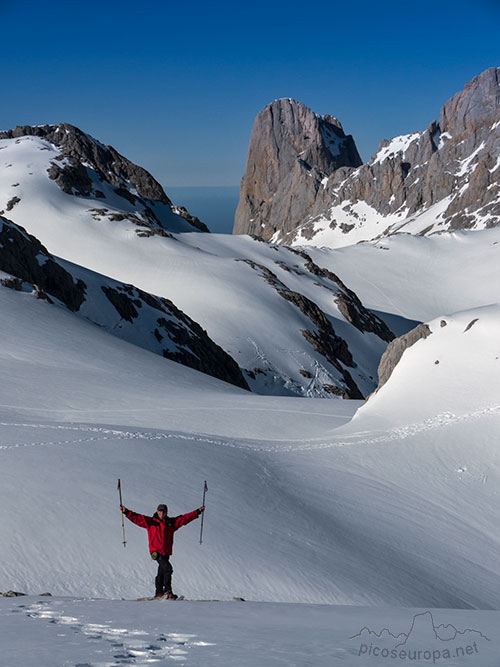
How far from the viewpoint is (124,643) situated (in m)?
7.01

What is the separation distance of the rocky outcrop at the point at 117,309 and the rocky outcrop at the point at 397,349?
21.0 meters

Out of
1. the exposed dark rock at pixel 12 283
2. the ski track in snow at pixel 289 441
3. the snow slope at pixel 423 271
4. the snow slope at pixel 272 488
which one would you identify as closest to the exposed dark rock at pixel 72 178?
the snow slope at pixel 423 271

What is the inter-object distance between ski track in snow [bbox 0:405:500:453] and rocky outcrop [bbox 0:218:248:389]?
2609 centimetres

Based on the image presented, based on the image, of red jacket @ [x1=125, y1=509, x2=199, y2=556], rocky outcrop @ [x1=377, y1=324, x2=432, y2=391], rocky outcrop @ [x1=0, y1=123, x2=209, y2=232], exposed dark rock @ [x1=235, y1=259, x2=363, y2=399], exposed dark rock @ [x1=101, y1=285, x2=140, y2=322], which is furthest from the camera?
rocky outcrop @ [x1=0, y1=123, x2=209, y2=232]

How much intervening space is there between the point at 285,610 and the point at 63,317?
30.7 meters

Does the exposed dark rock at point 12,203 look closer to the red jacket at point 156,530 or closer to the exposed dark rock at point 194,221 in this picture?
the exposed dark rock at point 194,221

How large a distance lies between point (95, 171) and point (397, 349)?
102 m

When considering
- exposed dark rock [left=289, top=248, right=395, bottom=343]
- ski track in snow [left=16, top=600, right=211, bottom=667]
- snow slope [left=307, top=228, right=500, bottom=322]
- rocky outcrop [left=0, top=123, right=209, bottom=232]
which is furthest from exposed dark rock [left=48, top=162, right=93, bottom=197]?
ski track in snow [left=16, top=600, right=211, bottom=667]

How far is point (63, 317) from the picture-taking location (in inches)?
1473

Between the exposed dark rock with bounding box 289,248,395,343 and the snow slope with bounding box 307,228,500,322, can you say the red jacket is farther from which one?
the snow slope with bounding box 307,228,500,322

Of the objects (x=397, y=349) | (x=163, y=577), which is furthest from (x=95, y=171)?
(x=163, y=577)

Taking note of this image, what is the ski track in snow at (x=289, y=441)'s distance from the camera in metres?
18.7

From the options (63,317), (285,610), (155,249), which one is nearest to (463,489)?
(285,610)

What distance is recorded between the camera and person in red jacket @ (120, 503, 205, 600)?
33.6 ft
